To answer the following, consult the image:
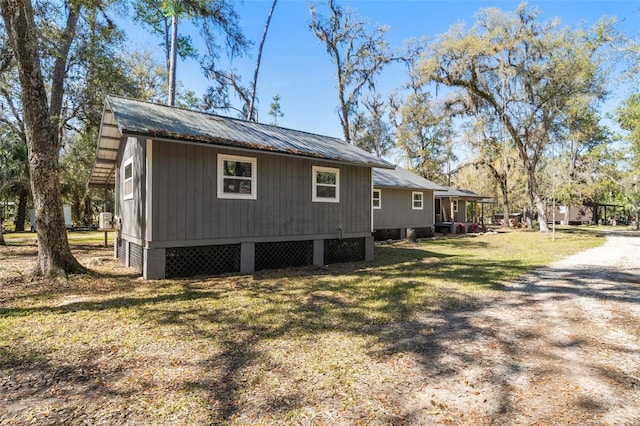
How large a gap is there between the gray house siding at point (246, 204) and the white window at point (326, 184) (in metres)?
0.14

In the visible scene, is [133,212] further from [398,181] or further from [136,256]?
[398,181]

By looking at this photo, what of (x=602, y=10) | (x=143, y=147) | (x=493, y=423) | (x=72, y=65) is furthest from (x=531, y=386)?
(x=602, y=10)

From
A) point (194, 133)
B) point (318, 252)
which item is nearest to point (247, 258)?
point (318, 252)

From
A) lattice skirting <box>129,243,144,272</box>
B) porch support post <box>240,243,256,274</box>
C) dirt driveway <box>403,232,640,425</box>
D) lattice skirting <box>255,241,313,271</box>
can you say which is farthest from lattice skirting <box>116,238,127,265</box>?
dirt driveway <box>403,232,640,425</box>

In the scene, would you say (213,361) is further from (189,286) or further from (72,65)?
(72,65)

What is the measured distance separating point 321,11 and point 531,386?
934 inches

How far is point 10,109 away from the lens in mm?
17719

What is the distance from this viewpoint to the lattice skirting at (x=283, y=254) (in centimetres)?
895

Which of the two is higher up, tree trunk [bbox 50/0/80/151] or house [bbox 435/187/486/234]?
tree trunk [bbox 50/0/80/151]

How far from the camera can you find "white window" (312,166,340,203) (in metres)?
9.52

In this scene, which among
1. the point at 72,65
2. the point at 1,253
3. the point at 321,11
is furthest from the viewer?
the point at 321,11

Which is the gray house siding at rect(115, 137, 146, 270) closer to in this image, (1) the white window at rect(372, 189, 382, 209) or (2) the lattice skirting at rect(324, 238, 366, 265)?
(2) the lattice skirting at rect(324, 238, 366, 265)

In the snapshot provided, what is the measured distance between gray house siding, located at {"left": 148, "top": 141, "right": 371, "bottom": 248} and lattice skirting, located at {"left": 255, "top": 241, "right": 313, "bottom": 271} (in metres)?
0.38

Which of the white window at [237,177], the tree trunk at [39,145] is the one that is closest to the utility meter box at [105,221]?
the tree trunk at [39,145]
